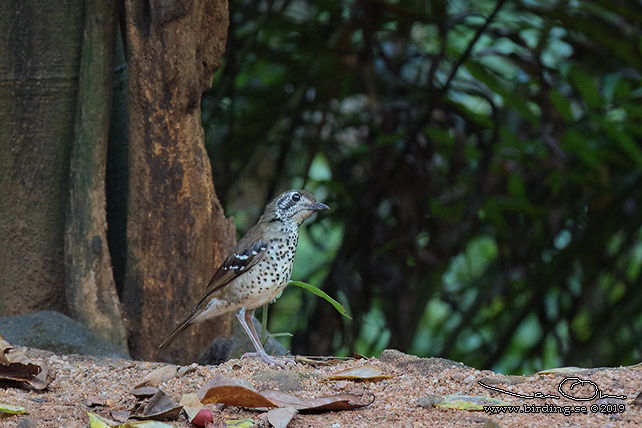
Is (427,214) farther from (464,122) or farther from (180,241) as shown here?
(180,241)

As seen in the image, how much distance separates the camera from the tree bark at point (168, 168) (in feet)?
12.1

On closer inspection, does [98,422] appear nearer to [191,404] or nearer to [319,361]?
[191,404]

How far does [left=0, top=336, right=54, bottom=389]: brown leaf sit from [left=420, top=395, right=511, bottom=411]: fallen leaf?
140 cm

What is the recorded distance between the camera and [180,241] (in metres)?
3.88

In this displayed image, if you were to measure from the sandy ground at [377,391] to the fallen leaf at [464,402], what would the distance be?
2 centimetres

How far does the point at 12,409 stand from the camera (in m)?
2.43

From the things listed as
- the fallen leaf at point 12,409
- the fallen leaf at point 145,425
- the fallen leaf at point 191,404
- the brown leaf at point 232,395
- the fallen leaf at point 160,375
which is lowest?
the fallen leaf at point 160,375

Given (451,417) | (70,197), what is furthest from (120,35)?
(451,417)

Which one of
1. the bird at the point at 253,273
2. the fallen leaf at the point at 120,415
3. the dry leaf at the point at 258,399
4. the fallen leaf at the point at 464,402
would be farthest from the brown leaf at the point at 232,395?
the bird at the point at 253,273

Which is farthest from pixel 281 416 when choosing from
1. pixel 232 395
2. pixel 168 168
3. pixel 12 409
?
pixel 168 168

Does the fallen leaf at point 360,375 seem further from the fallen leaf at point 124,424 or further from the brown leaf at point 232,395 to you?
the fallen leaf at point 124,424

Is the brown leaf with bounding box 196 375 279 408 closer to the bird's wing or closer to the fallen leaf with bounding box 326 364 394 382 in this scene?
the fallen leaf with bounding box 326 364 394 382

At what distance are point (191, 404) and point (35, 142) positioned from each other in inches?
75.9

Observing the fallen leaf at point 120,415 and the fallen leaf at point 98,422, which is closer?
the fallen leaf at point 98,422
